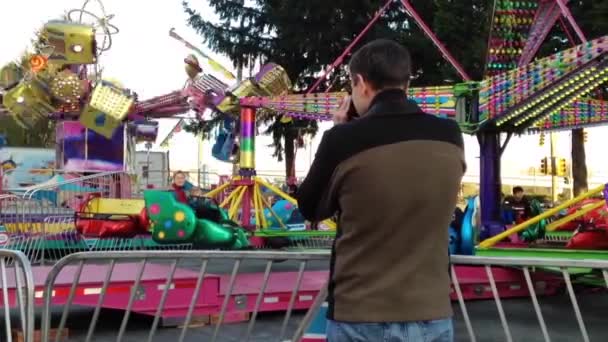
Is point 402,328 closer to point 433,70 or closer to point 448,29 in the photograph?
point 448,29

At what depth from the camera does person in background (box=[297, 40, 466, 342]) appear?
207 cm

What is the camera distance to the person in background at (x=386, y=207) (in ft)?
6.79

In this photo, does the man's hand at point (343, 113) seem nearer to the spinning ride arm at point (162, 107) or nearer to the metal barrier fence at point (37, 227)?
the metal barrier fence at point (37, 227)

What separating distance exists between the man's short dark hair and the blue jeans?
0.73 m

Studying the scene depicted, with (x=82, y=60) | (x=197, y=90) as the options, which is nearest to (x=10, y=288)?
(x=197, y=90)

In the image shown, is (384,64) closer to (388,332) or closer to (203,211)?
(388,332)

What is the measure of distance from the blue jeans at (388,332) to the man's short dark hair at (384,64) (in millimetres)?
735

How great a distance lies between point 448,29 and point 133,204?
1210 cm

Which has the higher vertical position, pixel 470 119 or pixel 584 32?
pixel 584 32

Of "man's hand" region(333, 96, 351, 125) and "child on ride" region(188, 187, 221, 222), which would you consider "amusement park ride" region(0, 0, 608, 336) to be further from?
"man's hand" region(333, 96, 351, 125)

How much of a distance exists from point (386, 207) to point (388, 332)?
373mm


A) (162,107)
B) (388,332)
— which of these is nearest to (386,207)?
(388,332)

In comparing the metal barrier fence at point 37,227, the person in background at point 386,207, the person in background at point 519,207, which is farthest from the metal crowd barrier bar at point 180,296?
Result: the person in background at point 519,207

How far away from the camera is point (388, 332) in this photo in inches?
81.4
